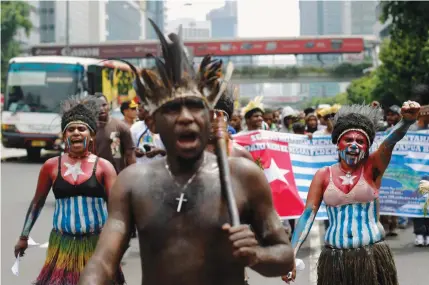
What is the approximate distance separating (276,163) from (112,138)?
6.57 ft

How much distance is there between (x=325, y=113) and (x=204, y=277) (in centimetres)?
1076

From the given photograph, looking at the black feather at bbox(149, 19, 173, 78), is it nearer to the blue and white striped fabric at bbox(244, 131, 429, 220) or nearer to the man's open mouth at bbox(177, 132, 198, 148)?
the man's open mouth at bbox(177, 132, 198, 148)

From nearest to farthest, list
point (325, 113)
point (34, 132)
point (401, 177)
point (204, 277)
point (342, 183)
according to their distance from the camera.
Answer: point (204, 277) < point (342, 183) < point (401, 177) < point (325, 113) < point (34, 132)

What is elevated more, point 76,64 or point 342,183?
point 76,64

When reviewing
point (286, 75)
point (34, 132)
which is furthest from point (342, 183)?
point (286, 75)

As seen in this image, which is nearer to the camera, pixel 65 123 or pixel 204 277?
pixel 204 277

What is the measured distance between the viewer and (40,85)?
87.1 feet

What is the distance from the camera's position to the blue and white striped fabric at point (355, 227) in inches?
226

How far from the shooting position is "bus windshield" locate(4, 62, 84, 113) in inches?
1039

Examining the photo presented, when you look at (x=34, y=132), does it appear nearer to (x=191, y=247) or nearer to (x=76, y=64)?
(x=76, y=64)

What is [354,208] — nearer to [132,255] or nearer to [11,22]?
[132,255]

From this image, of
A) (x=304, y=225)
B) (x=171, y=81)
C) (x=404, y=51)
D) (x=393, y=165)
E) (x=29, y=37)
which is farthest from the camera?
(x=29, y=37)

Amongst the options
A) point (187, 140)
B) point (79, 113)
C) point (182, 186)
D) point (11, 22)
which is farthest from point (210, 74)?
point (11, 22)

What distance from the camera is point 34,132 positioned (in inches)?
1020
